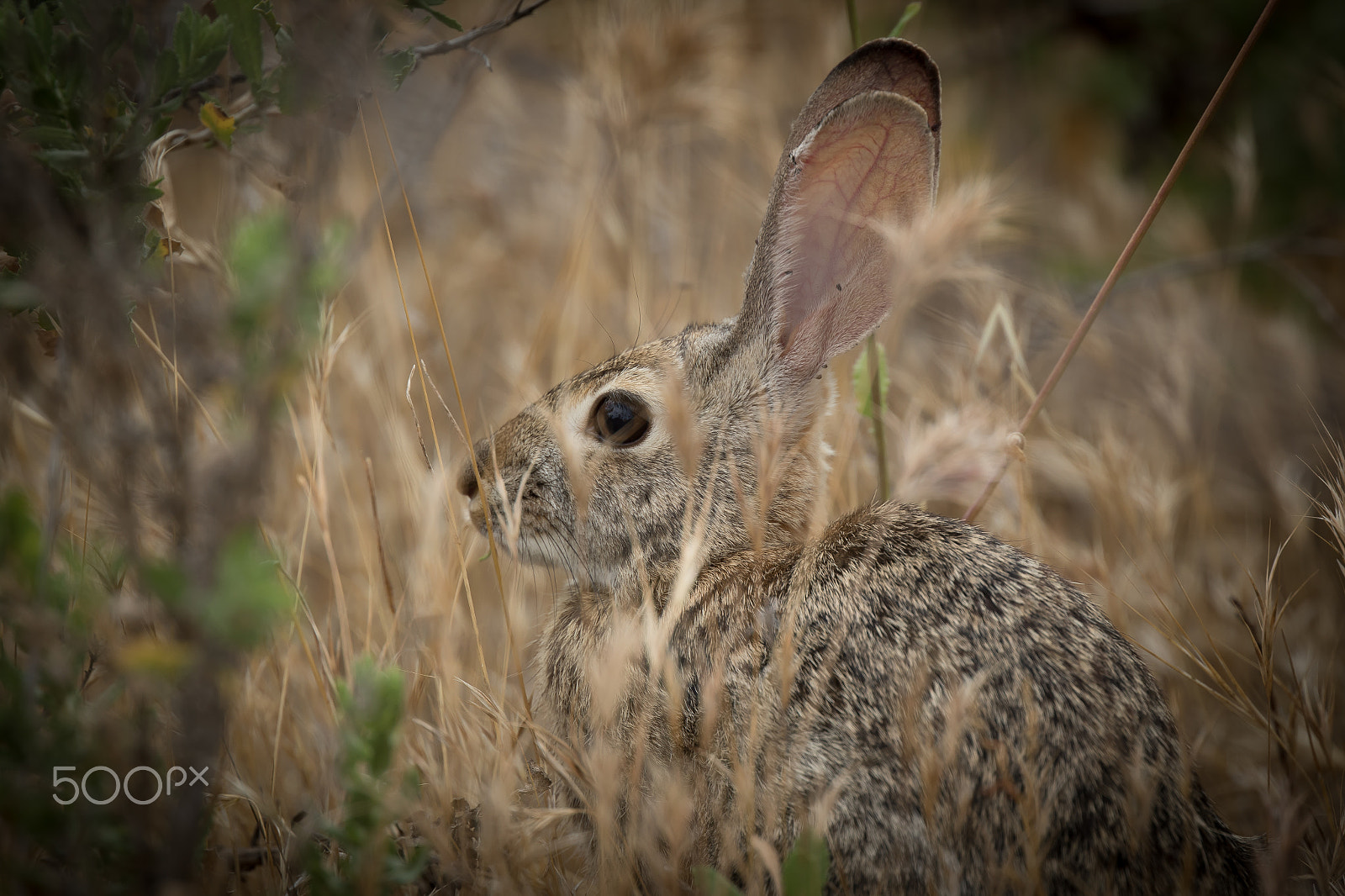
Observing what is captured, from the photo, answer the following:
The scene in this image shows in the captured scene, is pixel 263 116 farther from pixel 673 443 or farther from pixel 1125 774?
pixel 1125 774

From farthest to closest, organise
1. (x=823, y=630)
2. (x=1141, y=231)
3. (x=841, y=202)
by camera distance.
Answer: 1. (x=841, y=202)
2. (x=1141, y=231)
3. (x=823, y=630)

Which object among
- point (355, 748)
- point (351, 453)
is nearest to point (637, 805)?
→ point (355, 748)

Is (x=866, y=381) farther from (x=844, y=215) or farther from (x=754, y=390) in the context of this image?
(x=844, y=215)

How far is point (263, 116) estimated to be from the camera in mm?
1886

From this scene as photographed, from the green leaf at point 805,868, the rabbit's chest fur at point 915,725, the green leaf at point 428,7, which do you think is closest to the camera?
the green leaf at point 805,868

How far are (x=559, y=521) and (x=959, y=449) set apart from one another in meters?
1.07

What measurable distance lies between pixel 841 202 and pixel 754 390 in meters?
0.52

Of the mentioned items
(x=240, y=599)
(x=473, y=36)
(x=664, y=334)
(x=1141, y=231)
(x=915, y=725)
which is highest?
(x=473, y=36)

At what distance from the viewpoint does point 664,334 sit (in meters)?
3.40

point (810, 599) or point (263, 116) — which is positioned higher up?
point (263, 116)

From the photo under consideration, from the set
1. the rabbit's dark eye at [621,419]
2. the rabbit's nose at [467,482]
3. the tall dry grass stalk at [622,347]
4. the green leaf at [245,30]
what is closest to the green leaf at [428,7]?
the green leaf at [245,30]

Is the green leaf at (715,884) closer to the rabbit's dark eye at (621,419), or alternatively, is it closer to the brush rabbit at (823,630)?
the brush rabbit at (823,630)

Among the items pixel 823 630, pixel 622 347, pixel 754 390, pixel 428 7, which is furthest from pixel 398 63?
pixel 622 347

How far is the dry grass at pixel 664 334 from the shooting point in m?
2.05
